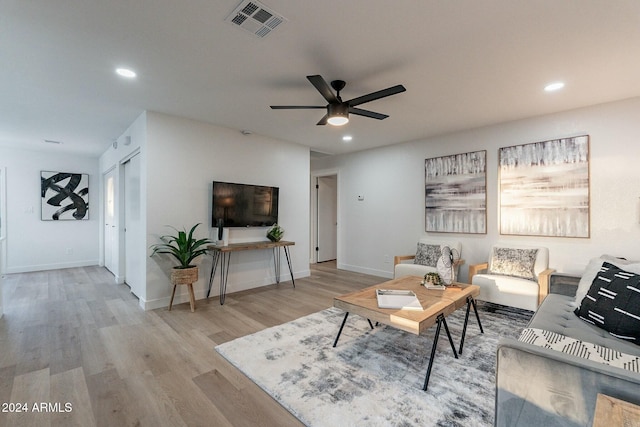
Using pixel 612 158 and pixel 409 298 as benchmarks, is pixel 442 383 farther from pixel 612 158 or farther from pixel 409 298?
pixel 612 158

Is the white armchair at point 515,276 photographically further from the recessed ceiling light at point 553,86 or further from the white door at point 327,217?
the white door at point 327,217

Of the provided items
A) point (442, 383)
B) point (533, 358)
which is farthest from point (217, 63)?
point (442, 383)

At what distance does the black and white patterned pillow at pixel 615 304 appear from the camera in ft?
5.52

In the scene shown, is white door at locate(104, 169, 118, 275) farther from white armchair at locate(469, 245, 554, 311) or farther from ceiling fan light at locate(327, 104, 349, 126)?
white armchair at locate(469, 245, 554, 311)

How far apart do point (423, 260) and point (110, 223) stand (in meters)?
5.93

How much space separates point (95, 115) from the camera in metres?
3.68

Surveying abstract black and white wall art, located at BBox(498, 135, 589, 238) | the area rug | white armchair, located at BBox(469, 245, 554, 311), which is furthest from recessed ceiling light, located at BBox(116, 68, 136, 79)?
abstract black and white wall art, located at BBox(498, 135, 589, 238)

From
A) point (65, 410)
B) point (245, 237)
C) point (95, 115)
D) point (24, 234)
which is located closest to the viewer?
point (65, 410)

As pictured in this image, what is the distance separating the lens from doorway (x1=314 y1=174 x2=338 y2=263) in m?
7.00

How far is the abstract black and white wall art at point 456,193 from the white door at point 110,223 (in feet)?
18.2

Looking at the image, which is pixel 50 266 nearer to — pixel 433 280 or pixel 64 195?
pixel 64 195

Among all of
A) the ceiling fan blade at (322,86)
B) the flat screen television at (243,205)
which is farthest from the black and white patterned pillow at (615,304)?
the flat screen television at (243,205)

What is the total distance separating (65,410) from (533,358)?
258 cm

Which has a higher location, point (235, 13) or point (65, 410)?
point (235, 13)
